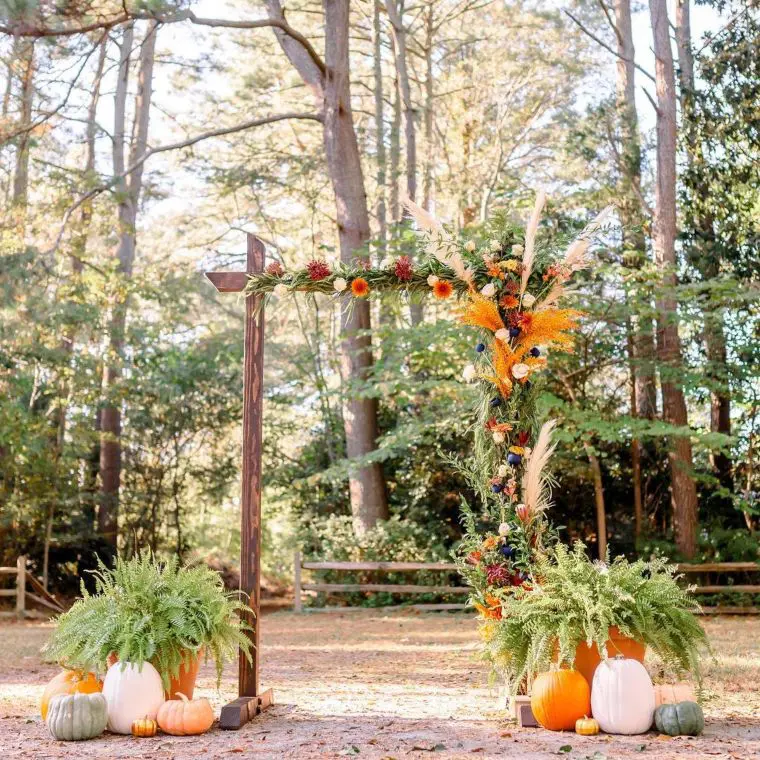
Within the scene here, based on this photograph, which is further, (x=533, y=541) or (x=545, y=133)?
(x=545, y=133)

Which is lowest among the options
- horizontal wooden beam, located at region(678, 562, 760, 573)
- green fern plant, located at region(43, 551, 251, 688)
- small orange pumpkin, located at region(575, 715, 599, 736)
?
small orange pumpkin, located at region(575, 715, 599, 736)

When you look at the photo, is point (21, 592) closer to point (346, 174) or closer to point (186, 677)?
Result: point (346, 174)

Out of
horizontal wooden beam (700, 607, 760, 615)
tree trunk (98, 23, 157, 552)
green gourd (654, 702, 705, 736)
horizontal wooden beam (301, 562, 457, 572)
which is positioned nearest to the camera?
green gourd (654, 702, 705, 736)

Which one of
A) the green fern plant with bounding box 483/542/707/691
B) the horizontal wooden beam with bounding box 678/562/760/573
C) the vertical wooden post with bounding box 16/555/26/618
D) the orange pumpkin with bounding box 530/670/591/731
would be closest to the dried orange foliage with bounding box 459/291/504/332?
the green fern plant with bounding box 483/542/707/691

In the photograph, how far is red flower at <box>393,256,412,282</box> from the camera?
20.4ft

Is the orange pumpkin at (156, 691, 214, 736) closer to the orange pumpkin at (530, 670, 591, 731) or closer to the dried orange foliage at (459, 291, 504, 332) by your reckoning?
the orange pumpkin at (530, 670, 591, 731)

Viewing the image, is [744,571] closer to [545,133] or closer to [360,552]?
[360,552]

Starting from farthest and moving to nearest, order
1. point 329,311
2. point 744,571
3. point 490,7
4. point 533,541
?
point 329,311, point 490,7, point 744,571, point 533,541

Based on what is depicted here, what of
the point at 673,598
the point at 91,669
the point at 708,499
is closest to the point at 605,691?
the point at 673,598

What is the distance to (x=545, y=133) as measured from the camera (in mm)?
19156

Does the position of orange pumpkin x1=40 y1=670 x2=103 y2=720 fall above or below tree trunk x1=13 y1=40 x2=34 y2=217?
below

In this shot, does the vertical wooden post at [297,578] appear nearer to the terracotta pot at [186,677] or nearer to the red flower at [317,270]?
the red flower at [317,270]

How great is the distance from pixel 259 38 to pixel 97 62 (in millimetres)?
3177

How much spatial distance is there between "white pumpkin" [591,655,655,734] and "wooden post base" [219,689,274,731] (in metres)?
1.96
